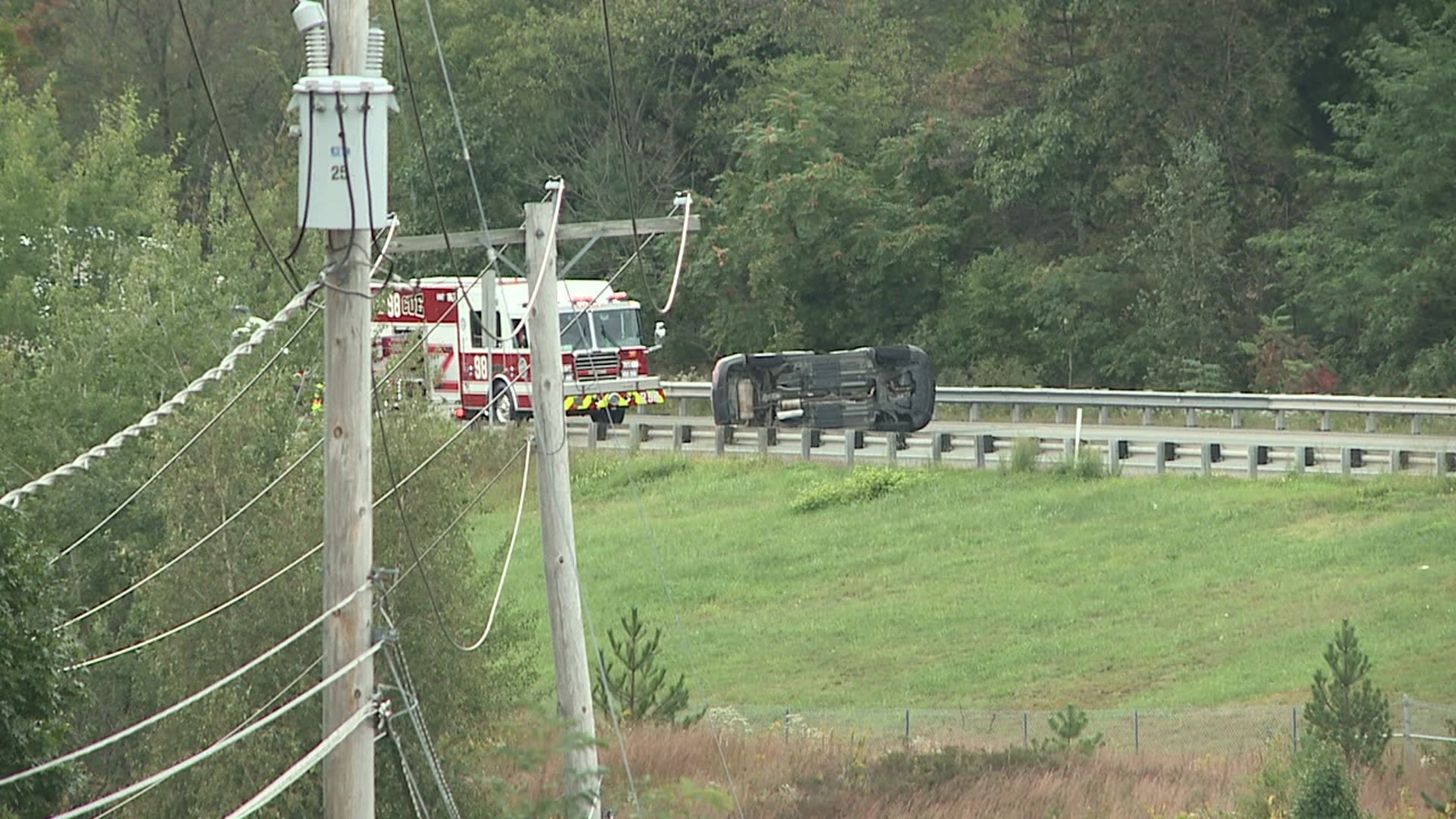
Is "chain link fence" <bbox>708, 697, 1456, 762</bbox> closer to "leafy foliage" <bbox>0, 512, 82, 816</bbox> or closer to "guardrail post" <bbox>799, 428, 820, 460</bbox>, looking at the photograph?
"guardrail post" <bbox>799, 428, 820, 460</bbox>

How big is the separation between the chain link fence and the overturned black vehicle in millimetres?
10080

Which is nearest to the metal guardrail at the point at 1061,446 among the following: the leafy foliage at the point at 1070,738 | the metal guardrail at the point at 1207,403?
the metal guardrail at the point at 1207,403

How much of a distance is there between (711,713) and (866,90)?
104ft

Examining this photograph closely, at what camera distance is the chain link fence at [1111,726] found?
22.3 metres

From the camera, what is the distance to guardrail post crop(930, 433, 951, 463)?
34.9m

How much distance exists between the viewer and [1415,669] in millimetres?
24781

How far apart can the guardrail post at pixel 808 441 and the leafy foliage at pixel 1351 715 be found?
1567 centimetres

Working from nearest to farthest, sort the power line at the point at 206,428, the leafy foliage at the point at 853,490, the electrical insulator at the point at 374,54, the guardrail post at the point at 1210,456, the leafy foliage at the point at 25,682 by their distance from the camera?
the electrical insulator at the point at 374,54
the leafy foliage at the point at 25,682
the power line at the point at 206,428
the guardrail post at the point at 1210,456
the leafy foliage at the point at 853,490

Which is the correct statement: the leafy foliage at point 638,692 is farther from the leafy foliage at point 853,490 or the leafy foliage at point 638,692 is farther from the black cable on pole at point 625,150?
the leafy foliage at point 853,490

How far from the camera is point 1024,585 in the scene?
29406mm

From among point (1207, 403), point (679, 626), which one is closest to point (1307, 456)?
point (1207, 403)

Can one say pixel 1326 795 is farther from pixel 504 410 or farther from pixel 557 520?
pixel 504 410

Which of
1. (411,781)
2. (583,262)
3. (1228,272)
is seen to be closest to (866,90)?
(583,262)

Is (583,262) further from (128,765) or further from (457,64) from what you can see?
(128,765)
